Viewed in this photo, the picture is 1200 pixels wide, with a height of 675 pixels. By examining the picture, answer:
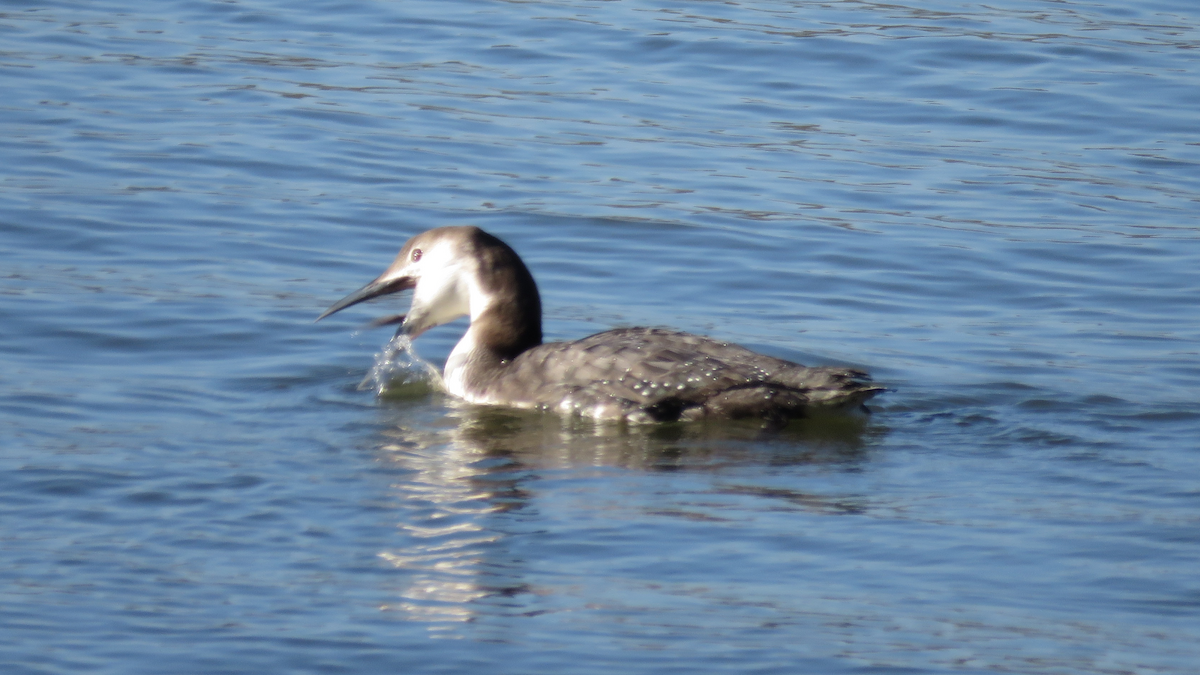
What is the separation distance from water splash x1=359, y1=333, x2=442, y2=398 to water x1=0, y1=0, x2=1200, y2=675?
4.7 inches

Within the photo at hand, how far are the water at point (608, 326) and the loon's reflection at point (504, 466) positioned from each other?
0.03 metres

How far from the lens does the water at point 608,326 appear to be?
5.32 m

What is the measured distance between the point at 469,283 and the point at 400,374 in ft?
1.85

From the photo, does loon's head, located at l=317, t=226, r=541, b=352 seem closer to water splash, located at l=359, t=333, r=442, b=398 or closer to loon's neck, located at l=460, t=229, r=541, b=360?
loon's neck, located at l=460, t=229, r=541, b=360

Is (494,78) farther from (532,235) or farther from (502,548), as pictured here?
(502,548)

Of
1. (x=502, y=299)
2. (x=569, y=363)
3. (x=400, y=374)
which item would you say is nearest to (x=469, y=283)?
(x=502, y=299)

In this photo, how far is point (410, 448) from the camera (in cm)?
720

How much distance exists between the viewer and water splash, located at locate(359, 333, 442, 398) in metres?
8.27

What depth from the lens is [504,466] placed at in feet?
22.9

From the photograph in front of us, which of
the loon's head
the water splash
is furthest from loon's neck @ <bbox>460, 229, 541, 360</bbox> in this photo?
the water splash

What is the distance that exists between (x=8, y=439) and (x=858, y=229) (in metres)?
5.86

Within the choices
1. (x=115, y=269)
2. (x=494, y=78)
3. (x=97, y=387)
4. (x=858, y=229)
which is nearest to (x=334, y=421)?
(x=97, y=387)

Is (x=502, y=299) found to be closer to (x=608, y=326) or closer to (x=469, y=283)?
(x=469, y=283)

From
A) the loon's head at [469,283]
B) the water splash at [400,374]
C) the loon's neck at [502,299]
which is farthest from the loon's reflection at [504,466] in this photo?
the loon's head at [469,283]
